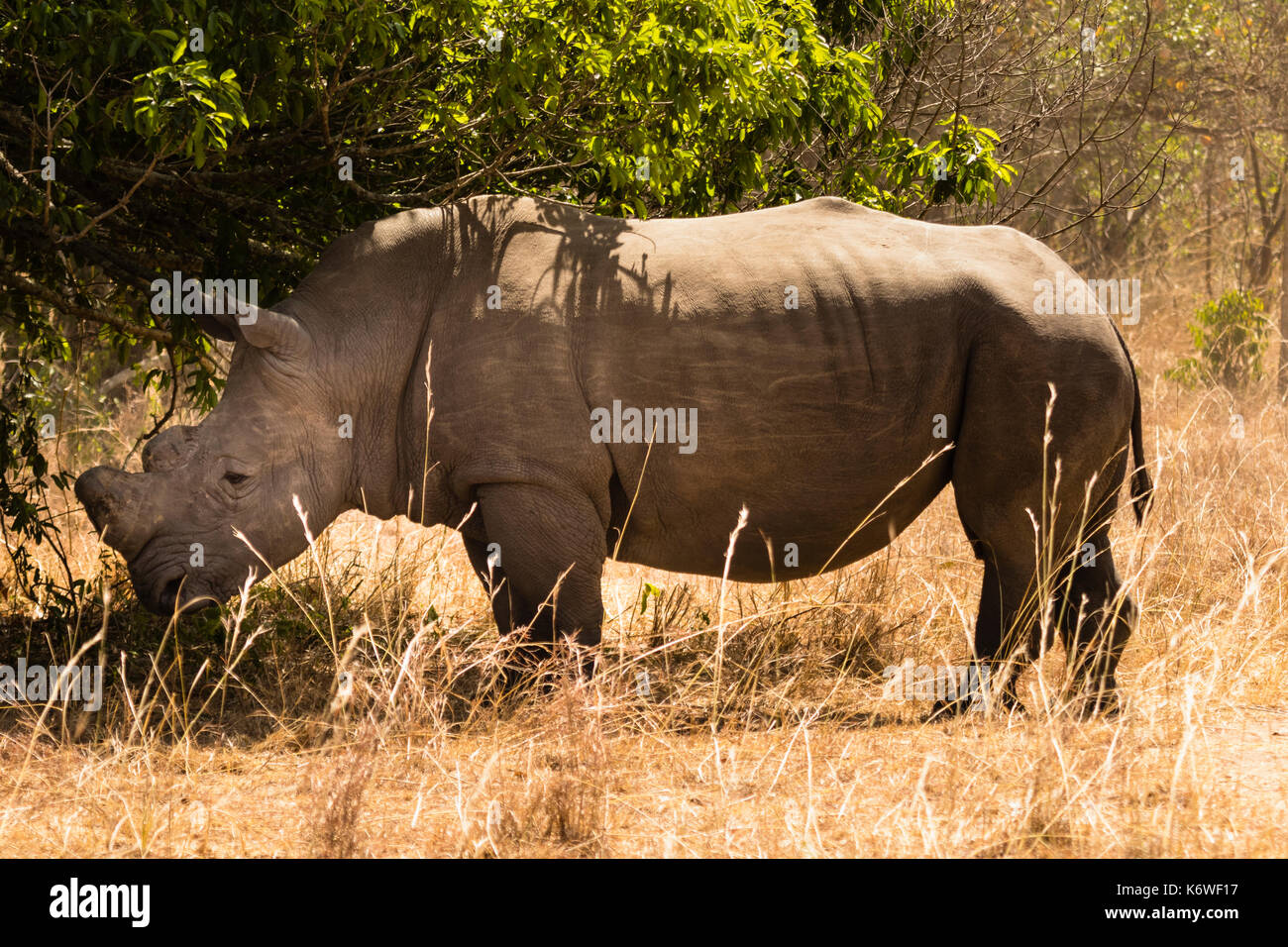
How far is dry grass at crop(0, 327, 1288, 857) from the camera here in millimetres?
4027

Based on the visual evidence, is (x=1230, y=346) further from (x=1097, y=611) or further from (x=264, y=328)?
(x=264, y=328)

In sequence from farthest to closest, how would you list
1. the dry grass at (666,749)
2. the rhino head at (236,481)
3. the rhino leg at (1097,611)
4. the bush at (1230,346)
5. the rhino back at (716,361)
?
the bush at (1230,346) < the rhino leg at (1097,611) < the rhino back at (716,361) < the rhino head at (236,481) < the dry grass at (666,749)

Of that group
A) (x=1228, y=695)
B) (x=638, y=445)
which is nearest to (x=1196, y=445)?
(x=1228, y=695)

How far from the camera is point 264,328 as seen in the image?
5445mm

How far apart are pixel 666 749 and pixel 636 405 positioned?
1340 mm

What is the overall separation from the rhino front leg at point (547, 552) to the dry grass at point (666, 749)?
→ 29cm

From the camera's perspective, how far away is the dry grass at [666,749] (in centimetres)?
403

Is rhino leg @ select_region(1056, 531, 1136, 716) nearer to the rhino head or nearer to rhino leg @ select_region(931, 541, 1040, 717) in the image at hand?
rhino leg @ select_region(931, 541, 1040, 717)

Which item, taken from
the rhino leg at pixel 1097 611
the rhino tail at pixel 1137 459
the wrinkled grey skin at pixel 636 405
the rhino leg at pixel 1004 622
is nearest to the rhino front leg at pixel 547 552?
the wrinkled grey skin at pixel 636 405

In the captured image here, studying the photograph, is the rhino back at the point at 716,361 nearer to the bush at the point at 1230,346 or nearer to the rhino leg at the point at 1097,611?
the rhino leg at the point at 1097,611

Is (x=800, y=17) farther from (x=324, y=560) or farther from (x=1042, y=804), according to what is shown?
(x=1042, y=804)

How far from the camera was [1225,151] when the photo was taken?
18375mm

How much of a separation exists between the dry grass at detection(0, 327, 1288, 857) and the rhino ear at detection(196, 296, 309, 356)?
1097 mm

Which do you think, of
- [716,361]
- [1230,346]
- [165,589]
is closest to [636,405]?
[716,361]
